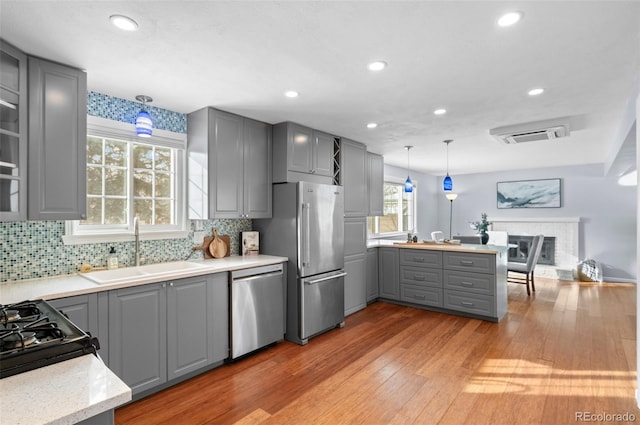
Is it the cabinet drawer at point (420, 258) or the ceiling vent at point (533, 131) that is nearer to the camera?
the ceiling vent at point (533, 131)

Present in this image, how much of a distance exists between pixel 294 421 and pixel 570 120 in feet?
13.0

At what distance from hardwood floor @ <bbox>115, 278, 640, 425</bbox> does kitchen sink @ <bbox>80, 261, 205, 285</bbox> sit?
0.89 meters

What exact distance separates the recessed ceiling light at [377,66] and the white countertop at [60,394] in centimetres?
220

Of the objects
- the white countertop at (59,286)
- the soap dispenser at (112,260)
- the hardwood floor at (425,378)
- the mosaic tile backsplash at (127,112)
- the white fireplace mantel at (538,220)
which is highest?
the mosaic tile backsplash at (127,112)

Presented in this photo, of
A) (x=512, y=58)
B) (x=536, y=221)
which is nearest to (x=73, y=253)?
(x=512, y=58)

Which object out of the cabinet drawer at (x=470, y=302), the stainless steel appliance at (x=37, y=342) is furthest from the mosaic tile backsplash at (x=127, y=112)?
the cabinet drawer at (x=470, y=302)

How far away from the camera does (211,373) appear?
2861mm

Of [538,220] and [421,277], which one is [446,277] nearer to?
[421,277]

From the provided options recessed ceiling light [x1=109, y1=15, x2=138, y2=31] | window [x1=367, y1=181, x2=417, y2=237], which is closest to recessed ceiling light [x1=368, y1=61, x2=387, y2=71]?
recessed ceiling light [x1=109, y1=15, x2=138, y2=31]

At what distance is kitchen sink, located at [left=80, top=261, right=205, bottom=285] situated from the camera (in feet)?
7.79

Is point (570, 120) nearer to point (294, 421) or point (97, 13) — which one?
point (294, 421)

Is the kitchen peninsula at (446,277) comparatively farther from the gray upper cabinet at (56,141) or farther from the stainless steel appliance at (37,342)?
the stainless steel appliance at (37,342)

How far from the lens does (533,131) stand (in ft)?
12.4

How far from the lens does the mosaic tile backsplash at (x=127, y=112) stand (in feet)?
9.09
